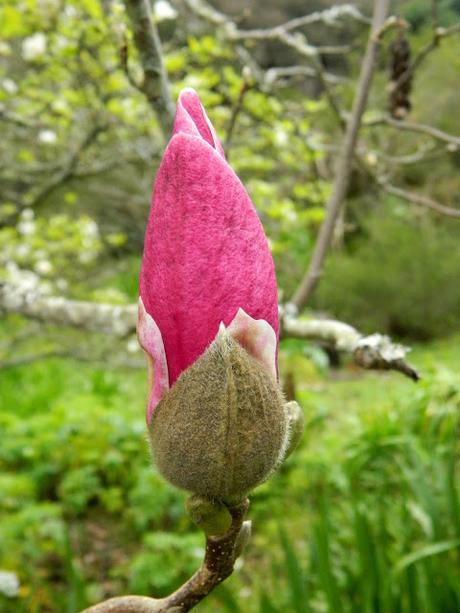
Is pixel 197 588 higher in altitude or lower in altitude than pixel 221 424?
lower

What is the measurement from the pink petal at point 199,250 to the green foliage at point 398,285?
8.32 metres

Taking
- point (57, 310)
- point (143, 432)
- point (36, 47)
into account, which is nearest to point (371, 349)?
point (57, 310)

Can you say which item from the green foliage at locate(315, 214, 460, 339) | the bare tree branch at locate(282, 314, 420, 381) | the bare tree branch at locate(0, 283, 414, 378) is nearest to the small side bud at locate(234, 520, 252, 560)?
the bare tree branch at locate(282, 314, 420, 381)

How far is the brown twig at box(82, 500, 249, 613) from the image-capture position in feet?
1.36

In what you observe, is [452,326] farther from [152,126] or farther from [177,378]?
[177,378]

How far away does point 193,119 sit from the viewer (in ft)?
1.49

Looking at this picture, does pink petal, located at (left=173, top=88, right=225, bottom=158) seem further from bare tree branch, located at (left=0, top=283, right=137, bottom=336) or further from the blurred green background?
bare tree branch, located at (left=0, top=283, right=137, bottom=336)

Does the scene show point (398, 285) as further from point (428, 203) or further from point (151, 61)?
point (151, 61)

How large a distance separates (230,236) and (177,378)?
0.30ft

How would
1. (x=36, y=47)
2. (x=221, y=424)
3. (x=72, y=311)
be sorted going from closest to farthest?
(x=221, y=424) → (x=72, y=311) → (x=36, y=47)

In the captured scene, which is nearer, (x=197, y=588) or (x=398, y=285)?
(x=197, y=588)

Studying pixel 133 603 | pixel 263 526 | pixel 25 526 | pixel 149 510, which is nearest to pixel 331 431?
pixel 263 526

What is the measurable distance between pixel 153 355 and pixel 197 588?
0.47ft

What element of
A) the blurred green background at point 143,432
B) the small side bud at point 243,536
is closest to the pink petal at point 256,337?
the small side bud at point 243,536
